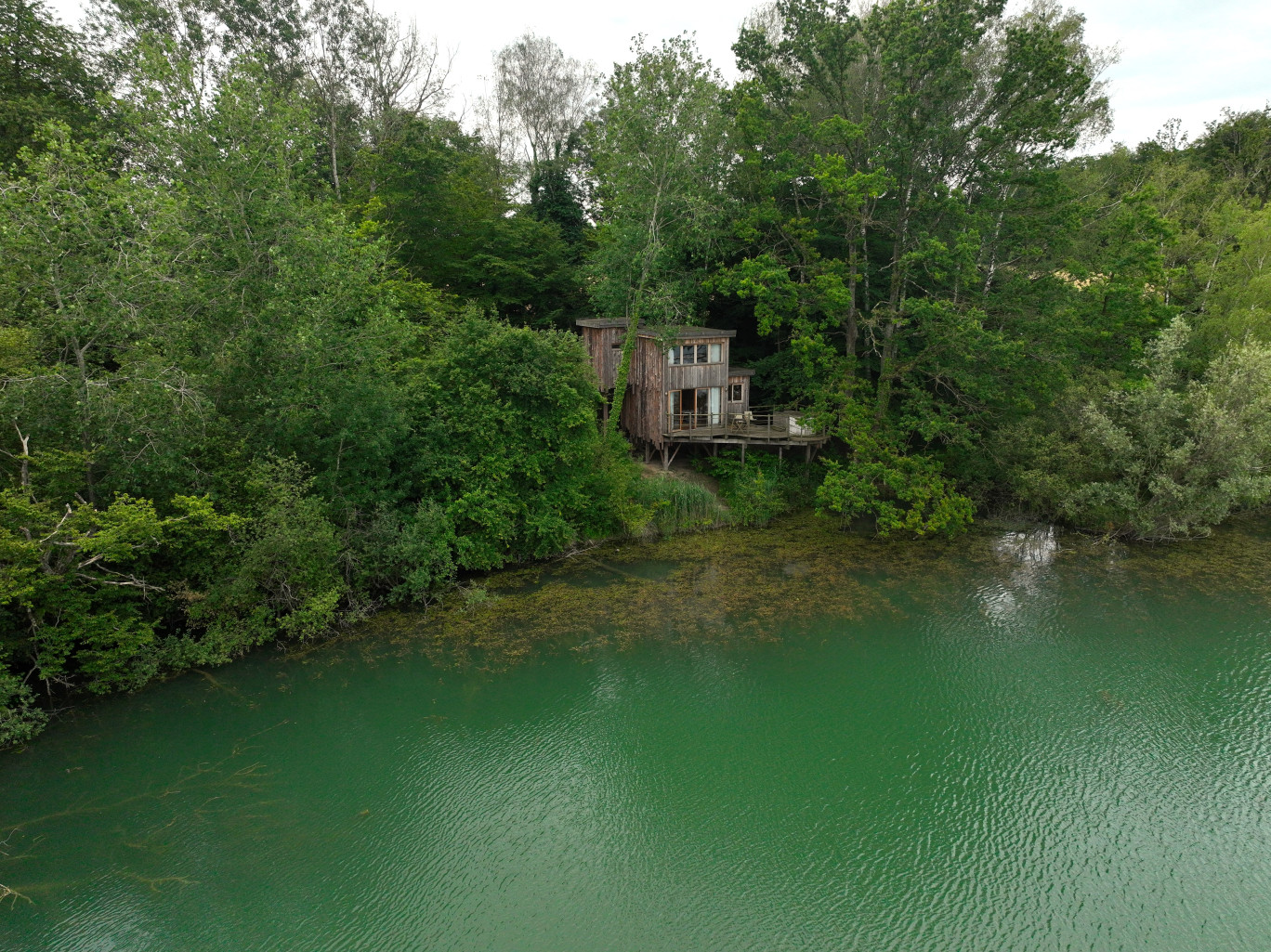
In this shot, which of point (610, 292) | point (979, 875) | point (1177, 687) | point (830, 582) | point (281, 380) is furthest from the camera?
point (610, 292)

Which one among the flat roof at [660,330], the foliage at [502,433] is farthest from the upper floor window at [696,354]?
the foliage at [502,433]

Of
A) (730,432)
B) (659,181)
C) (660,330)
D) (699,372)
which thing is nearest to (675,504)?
(730,432)

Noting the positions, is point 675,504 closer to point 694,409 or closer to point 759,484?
point 759,484

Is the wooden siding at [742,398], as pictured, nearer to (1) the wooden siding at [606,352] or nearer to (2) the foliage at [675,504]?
(2) the foliage at [675,504]

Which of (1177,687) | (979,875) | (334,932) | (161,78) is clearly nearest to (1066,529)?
(1177,687)

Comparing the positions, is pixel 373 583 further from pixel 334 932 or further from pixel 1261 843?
pixel 1261 843

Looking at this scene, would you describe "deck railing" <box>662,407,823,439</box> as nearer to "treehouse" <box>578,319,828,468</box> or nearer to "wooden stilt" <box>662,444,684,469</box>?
"treehouse" <box>578,319,828,468</box>

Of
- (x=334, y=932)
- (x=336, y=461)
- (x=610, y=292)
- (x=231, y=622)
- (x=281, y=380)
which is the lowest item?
(x=334, y=932)
